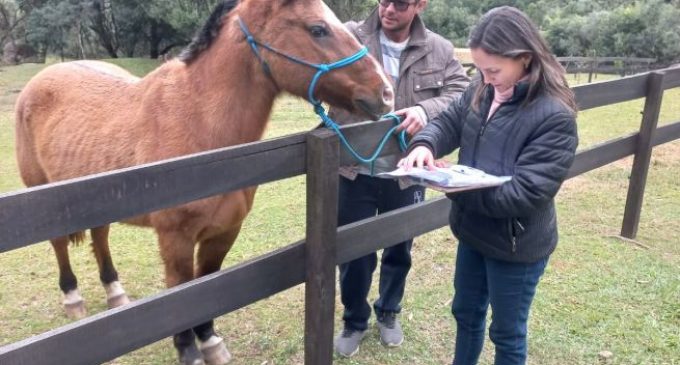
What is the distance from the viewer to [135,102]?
322 cm

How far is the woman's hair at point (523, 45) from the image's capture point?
2.06m

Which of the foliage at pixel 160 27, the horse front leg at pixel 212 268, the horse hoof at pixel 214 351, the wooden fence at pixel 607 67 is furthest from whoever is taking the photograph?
the wooden fence at pixel 607 67

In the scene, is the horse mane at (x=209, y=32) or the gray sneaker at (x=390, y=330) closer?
the horse mane at (x=209, y=32)

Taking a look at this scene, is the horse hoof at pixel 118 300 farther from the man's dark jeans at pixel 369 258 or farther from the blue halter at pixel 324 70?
the blue halter at pixel 324 70

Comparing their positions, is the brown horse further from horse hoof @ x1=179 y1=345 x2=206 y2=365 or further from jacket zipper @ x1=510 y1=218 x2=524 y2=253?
jacket zipper @ x1=510 y1=218 x2=524 y2=253

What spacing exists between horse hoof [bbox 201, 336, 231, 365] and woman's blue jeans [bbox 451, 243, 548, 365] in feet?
4.78

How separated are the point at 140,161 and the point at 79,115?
0.96 m

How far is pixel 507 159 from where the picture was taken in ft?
7.27

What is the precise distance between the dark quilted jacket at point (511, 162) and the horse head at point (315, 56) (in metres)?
0.30

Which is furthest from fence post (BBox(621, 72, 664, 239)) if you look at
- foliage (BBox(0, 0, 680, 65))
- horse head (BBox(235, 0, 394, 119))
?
foliage (BBox(0, 0, 680, 65))

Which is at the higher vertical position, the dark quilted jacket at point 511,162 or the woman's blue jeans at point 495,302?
the dark quilted jacket at point 511,162

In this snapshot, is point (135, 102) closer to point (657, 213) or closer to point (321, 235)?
point (321, 235)

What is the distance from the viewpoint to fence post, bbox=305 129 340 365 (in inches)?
89.8

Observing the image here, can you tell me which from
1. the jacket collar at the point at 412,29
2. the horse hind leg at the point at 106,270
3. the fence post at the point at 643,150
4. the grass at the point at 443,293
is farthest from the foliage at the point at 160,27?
the jacket collar at the point at 412,29
